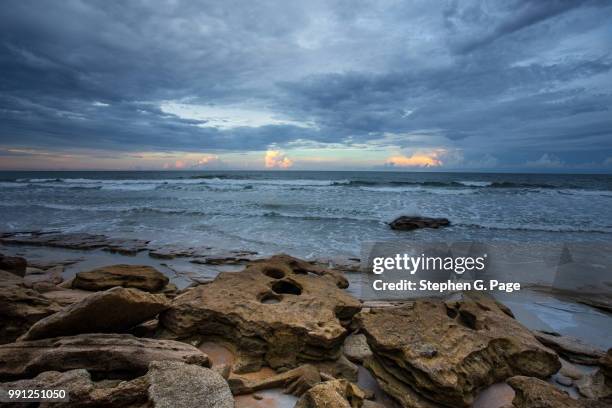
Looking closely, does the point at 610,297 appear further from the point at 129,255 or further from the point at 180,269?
the point at 129,255

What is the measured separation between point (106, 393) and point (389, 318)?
2.64 m

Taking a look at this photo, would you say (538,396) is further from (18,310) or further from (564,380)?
(18,310)

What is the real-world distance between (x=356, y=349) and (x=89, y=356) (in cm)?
272

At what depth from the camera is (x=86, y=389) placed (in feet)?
7.79

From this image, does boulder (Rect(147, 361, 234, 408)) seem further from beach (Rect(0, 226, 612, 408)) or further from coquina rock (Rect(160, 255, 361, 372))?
coquina rock (Rect(160, 255, 361, 372))

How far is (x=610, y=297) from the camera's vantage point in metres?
6.05

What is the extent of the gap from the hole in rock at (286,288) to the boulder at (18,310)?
9.30ft

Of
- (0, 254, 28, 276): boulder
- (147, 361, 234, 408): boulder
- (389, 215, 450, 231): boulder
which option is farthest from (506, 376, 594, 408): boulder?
(389, 215, 450, 231): boulder

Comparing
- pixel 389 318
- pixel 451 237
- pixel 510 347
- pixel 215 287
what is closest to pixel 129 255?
pixel 215 287

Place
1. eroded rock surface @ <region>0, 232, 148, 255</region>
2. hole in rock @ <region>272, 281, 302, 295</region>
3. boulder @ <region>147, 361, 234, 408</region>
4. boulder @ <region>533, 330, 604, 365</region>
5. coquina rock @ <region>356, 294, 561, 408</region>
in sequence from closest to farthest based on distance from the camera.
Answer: boulder @ <region>147, 361, 234, 408</region>, coquina rock @ <region>356, 294, 561, 408</region>, boulder @ <region>533, 330, 604, 365</region>, hole in rock @ <region>272, 281, 302, 295</region>, eroded rock surface @ <region>0, 232, 148, 255</region>

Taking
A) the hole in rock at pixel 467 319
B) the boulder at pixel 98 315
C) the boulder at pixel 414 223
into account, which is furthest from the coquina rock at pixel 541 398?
the boulder at pixel 414 223

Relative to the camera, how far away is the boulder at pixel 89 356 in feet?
8.96

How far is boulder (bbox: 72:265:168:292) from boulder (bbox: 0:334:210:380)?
103 inches

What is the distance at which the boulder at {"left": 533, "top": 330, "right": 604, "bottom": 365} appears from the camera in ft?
12.9
